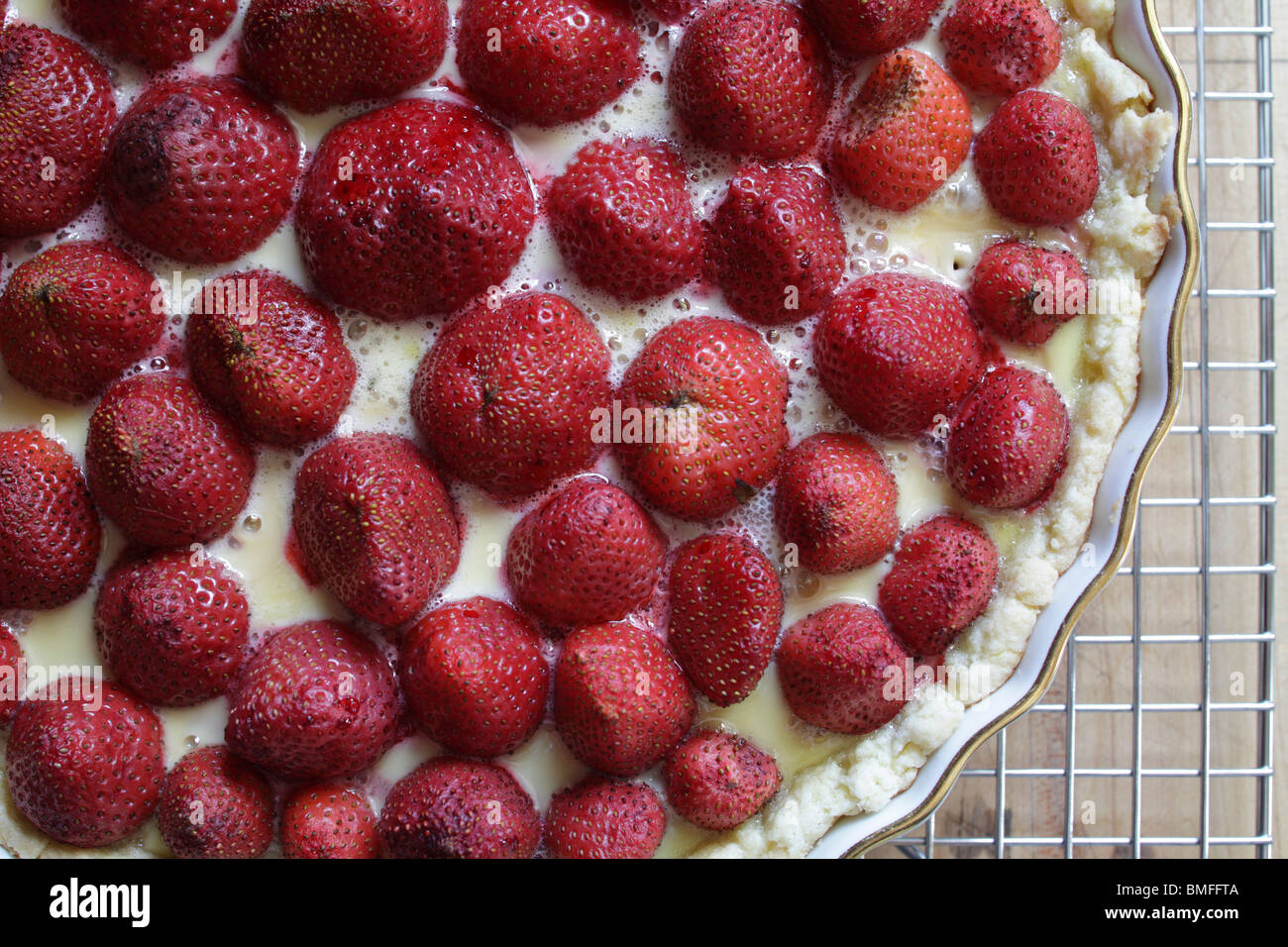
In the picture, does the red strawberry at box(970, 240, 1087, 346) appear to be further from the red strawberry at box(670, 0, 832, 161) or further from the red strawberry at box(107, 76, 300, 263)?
the red strawberry at box(107, 76, 300, 263)

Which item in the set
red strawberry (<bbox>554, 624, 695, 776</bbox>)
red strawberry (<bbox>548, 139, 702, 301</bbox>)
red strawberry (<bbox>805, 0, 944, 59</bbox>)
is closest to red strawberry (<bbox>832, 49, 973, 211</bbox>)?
red strawberry (<bbox>805, 0, 944, 59</bbox>)

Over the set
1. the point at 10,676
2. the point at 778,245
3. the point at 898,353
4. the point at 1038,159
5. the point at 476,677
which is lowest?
the point at 10,676

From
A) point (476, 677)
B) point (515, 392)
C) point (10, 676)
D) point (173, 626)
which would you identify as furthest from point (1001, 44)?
point (10, 676)

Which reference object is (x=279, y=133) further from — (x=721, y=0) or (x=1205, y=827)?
(x=1205, y=827)

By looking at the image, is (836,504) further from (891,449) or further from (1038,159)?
(1038,159)

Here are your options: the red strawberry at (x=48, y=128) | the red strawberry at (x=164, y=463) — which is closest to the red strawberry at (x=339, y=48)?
the red strawberry at (x=48, y=128)

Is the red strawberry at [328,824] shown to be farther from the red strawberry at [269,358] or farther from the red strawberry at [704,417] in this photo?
the red strawberry at [704,417]
